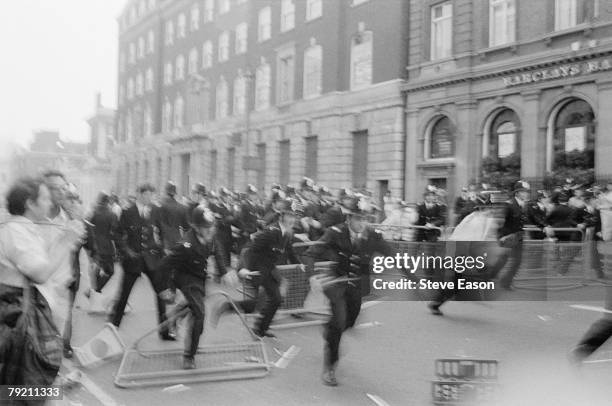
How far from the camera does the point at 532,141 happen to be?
58.4 feet

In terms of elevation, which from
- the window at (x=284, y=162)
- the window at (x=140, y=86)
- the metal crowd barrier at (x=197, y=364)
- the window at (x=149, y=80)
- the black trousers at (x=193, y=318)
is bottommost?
the metal crowd barrier at (x=197, y=364)

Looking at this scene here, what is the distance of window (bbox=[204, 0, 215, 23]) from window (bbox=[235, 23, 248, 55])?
222 centimetres

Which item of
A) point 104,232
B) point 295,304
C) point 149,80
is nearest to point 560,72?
point 295,304

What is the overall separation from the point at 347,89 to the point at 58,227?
17572mm

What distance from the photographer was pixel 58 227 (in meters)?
3.66

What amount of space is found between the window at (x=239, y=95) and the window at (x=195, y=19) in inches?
126

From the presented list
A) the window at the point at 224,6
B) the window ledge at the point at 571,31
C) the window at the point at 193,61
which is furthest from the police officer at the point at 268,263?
the window at the point at 193,61

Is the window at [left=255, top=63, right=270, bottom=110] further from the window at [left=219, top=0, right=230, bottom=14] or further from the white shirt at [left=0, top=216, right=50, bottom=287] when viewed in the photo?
the white shirt at [left=0, top=216, right=50, bottom=287]

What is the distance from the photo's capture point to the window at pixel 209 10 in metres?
24.7

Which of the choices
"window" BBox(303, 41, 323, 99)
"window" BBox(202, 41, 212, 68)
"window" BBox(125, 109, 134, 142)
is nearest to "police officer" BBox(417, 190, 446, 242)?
"window" BBox(303, 41, 323, 99)

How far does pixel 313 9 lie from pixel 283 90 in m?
3.36

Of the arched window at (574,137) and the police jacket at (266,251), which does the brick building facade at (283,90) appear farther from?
the police jacket at (266,251)

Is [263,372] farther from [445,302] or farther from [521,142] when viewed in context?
[521,142]

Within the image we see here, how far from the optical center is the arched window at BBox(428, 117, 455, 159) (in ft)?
66.6
